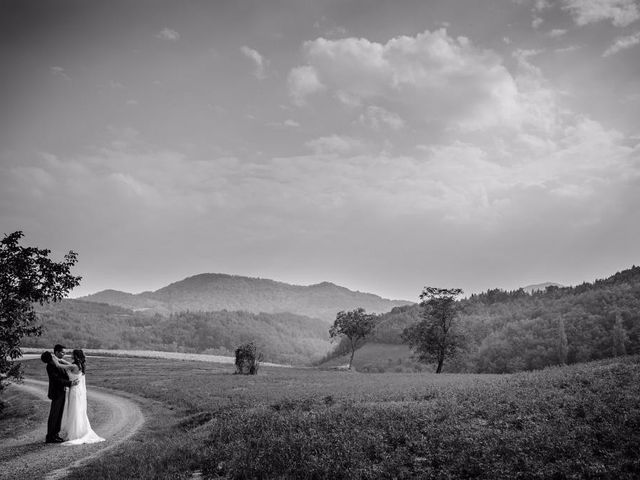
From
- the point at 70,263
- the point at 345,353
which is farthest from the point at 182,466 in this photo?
the point at 345,353

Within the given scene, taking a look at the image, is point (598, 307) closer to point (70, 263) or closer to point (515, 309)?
point (515, 309)

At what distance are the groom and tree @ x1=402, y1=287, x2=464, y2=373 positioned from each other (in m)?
62.0

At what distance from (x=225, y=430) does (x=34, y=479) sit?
700cm

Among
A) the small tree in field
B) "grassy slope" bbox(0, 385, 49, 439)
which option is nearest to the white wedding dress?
"grassy slope" bbox(0, 385, 49, 439)

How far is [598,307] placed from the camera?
134 m

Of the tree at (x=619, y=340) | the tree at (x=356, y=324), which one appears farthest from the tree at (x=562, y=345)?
the tree at (x=356, y=324)

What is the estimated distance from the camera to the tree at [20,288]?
20.2m

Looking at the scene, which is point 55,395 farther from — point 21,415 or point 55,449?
point 21,415

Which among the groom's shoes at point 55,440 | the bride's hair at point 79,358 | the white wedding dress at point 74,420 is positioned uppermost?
the bride's hair at point 79,358

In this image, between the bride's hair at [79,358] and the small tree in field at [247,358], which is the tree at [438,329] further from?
the bride's hair at [79,358]

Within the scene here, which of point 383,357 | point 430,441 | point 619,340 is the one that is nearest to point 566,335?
point 619,340

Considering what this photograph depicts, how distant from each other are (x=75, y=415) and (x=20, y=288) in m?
7.19

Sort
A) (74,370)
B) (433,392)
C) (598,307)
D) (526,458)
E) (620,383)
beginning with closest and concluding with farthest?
(526,458), (620,383), (74,370), (433,392), (598,307)

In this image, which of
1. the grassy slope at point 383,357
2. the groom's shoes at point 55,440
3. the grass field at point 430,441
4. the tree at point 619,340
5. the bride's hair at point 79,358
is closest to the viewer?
the grass field at point 430,441
